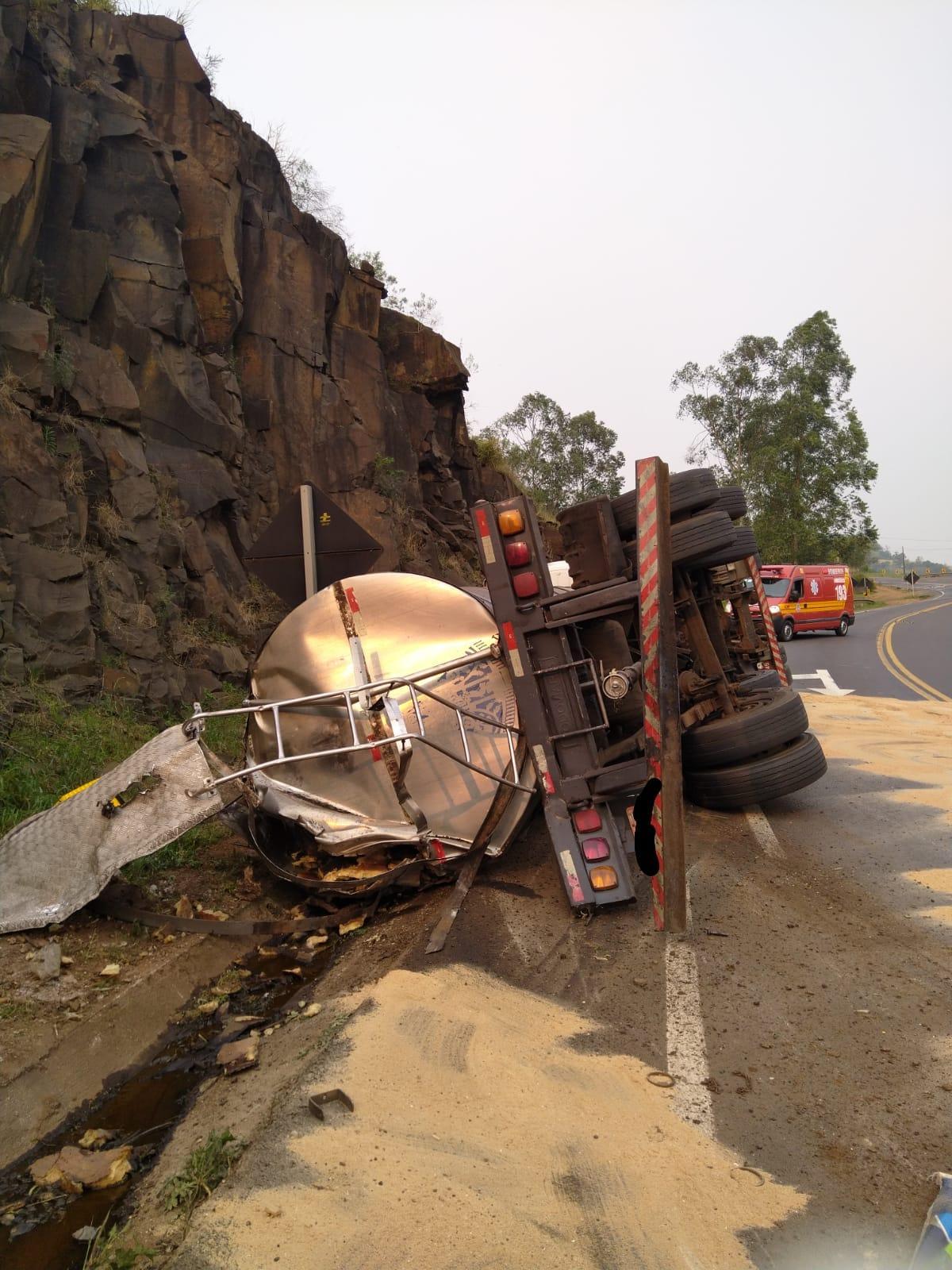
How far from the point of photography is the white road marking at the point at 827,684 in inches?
688

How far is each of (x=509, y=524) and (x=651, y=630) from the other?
122cm

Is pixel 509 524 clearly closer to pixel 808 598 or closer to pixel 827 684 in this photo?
pixel 827 684

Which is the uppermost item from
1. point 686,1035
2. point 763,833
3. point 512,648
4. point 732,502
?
point 732,502

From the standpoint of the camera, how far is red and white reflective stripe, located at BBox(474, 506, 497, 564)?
5.79 meters

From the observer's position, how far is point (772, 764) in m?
6.85

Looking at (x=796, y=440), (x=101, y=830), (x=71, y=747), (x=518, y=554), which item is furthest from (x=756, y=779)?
(x=796, y=440)

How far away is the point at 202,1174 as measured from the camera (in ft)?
10.3

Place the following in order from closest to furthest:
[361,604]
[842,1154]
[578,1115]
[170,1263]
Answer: [170,1263] < [842,1154] < [578,1115] < [361,604]

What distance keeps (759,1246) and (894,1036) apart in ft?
4.85

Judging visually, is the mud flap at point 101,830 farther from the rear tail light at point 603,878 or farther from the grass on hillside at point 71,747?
the rear tail light at point 603,878

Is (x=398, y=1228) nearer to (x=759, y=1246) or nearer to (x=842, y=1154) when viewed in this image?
(x=759, y=1246)

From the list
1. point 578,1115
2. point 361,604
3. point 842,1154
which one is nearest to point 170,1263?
point 578,1115

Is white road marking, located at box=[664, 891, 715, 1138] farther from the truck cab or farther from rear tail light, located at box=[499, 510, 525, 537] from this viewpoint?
the truck cab

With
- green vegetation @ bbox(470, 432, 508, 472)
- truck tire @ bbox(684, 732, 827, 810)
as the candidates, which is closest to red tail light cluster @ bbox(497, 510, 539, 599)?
truck tire @ bbox(684, 732, 827, 810)
